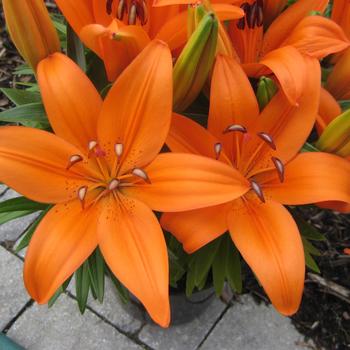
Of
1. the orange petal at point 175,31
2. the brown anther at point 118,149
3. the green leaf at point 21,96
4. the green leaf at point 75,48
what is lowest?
the green leaf at point 21,96

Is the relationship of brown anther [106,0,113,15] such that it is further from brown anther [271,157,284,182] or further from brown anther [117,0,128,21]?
brown anther [271,157,284,182]

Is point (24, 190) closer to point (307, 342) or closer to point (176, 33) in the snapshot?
point (176, 33)

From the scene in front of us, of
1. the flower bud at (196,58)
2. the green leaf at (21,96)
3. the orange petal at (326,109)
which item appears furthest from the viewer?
the green leaf at (21,96)

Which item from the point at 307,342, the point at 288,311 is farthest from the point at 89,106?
the point at 307,342

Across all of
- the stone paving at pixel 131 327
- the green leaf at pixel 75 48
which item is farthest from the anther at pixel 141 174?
the stone paving at pixel 131 327

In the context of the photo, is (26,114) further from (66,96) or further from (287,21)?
(287,21)

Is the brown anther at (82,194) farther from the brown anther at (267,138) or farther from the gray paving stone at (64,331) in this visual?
the gray paving stone at (64,331)

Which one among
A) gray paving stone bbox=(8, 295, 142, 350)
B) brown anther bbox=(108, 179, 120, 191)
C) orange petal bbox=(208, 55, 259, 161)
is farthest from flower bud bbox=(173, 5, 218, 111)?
gray paving stone bbox=(8, 295, 142, 350)
